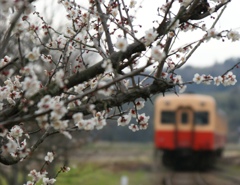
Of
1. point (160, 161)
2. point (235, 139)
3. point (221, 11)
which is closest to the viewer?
point (221, 11)

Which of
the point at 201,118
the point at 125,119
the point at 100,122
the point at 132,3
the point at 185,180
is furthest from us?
the point at 201,118

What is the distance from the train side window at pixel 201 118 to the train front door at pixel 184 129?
0.63 ft

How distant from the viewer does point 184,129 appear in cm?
2536

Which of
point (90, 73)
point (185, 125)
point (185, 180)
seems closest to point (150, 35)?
point (90, 73)

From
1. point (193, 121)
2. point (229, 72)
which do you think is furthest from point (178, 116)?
point (229, 72)

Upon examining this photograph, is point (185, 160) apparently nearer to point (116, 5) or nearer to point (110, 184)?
point (110, 184)

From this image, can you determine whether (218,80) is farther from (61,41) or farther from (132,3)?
(61,41)

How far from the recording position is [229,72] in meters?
4.73

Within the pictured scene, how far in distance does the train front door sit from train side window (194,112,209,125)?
0.19 meters

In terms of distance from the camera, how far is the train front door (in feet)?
82.9

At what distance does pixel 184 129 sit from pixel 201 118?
0.78m

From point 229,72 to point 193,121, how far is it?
20.6 meters

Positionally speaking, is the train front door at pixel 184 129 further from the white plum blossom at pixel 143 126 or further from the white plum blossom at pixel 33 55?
the white plum blossom at pixel 33 55

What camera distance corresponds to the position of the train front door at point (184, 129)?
82.9ft
